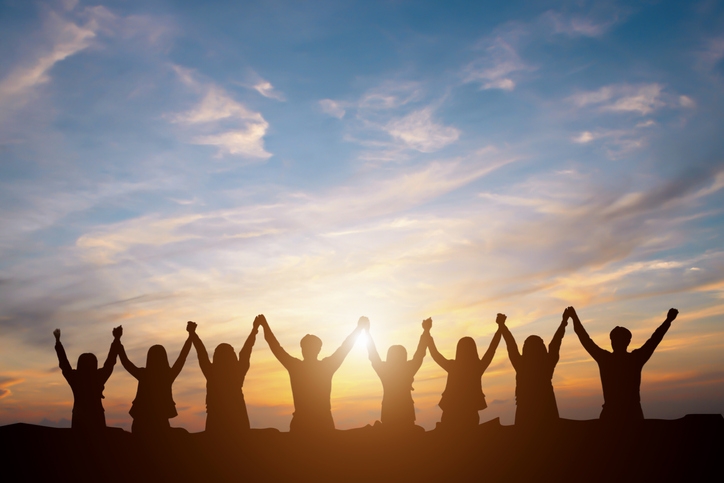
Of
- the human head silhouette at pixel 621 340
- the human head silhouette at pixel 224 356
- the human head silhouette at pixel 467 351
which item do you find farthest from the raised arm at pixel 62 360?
the human head silhouette at pixel 621 340

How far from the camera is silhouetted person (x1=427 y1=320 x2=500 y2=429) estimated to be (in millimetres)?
16375

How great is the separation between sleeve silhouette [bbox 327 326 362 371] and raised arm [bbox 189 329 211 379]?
2922 mm

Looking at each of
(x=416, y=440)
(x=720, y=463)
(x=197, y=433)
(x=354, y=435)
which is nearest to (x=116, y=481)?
(x=197, y=433)

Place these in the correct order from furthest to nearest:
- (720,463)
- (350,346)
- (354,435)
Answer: (350,346), (354,435), (720,463)

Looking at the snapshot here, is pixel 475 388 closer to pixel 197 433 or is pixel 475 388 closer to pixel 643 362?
pixel 643 362

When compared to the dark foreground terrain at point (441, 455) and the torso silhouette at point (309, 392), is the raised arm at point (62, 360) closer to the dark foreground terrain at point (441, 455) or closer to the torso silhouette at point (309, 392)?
the dark foreground terrain at point (441, 455)

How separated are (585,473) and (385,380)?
509cm

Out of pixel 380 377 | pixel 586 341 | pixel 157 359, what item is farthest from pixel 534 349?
pixel 157 359

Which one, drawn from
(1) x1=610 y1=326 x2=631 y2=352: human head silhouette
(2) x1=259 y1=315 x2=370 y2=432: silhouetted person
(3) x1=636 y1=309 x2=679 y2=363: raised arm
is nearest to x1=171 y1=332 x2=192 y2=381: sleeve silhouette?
(2) x1=259 y1=315 x2=370 y2=432: silhouetted person

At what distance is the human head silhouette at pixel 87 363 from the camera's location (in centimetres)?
1570

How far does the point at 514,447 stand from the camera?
585 inches

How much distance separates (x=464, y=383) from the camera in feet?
54.2

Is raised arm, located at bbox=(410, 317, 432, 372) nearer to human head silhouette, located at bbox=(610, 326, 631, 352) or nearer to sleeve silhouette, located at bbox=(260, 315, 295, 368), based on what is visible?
sleeve silhouette, located at bbox=(260, 315, 295, 368)

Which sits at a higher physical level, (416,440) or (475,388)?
(475,388)
